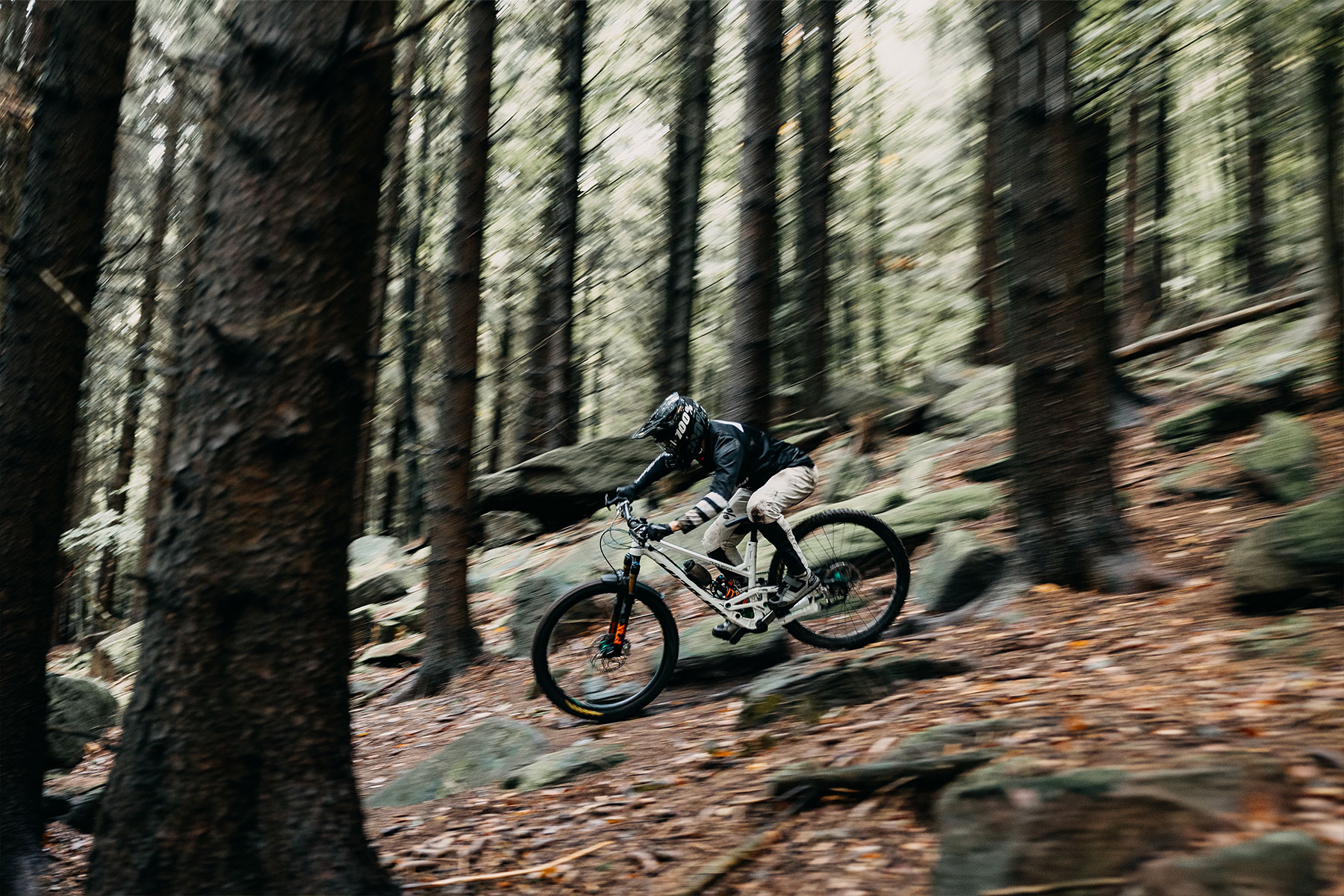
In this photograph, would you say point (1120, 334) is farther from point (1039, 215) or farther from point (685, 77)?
point (1039, 215)

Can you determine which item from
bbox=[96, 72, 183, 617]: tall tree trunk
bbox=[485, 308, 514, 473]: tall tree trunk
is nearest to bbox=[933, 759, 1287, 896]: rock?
bbox=[96, 72, 183, 617]: tall tree trunk

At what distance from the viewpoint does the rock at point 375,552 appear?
16891 mm

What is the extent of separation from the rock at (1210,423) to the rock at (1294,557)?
4205mm

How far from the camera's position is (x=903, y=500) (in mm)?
9594

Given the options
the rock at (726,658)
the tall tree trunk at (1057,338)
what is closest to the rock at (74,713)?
the rock at (726,658)

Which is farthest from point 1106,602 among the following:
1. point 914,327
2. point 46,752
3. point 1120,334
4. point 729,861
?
point 914,327

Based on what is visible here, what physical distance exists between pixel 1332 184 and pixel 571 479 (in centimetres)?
1006

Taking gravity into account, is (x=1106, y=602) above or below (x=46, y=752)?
above

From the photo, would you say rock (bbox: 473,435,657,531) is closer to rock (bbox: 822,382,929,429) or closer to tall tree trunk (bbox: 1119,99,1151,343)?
rock (bbox: 822,382,929,429)

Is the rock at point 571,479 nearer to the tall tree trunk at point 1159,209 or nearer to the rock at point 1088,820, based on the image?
the tall tree trunk at point 1159,209

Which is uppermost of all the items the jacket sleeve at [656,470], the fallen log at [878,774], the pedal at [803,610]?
the jacket sleeve at [656,470]

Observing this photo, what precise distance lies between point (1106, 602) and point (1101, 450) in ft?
3.21

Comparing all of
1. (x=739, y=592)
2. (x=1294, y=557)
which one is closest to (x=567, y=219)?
(x=739, y=592)

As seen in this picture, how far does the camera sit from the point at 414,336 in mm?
17500
